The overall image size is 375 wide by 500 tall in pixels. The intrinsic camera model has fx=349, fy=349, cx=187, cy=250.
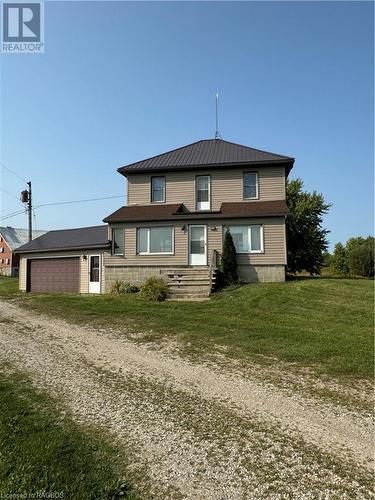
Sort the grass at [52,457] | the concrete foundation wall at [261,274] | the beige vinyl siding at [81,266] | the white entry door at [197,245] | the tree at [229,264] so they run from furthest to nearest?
1. the beige vinyl siding at [81,266]
2. the white entry door at [197,245]
3. the concrete foundation wall at [261,274]
4. the tree at [229,264]
5. the grass at [52,457]

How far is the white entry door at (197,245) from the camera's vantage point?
18.0 metres

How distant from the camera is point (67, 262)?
21.1m

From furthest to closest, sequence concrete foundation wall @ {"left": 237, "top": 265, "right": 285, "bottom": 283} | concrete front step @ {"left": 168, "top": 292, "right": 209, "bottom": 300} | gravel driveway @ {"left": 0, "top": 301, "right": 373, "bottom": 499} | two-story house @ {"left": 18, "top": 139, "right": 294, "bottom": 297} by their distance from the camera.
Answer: two-story house @ {"left": 18, "top": 139, "right": 294, "bottom": 297}, concrete foundation wall @ {"left": 237, "top": 265, "right": 285, "bottom": 283}, concrete front step @ {"left": 168, "top": 292, "right": 209, "bottom": 300}, gravel driveway @ {"left": 0, "top": 301, "right": 373, "bottom": 499}

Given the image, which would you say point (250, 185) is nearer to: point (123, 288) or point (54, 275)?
point (123, 288)

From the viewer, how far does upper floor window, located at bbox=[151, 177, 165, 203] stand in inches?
790

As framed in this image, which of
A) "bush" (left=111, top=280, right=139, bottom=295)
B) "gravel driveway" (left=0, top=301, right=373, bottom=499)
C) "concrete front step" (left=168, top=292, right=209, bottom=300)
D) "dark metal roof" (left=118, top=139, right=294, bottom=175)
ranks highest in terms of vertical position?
"dark metal roof" (left=118, top=139, right=294, bottom=175)

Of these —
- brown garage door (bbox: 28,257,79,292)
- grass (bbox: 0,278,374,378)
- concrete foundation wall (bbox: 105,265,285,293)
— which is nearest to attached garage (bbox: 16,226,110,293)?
brown garage door (bbox: 28,257,79,292)

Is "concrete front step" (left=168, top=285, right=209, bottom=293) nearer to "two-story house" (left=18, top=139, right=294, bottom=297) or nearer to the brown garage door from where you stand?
"two-story house" (left=18, top=139, right=294, bottom=297)

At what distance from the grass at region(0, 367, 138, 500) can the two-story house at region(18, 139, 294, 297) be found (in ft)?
37.5

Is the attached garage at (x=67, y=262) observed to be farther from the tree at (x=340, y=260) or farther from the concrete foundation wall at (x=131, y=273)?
the tree at (x=340, y=260)

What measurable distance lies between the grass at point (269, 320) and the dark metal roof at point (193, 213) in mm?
3782

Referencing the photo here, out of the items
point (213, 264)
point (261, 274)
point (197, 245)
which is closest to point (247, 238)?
point (261, 274)

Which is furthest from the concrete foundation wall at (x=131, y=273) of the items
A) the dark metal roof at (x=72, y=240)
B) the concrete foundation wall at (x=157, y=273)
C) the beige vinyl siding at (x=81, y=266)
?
the dark metal roof at (x=72, y=240)

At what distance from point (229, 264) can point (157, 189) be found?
6.57 meters
